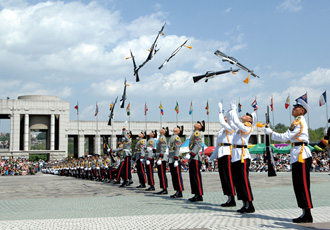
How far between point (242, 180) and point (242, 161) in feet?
1.30

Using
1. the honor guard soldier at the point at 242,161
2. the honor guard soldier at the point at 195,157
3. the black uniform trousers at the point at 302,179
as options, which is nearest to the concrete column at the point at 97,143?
the honor guard soldier at the point at 195,157

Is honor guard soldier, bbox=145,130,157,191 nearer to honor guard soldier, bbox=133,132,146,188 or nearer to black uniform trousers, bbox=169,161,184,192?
honor guard soldier, bbox=133,132,146,188

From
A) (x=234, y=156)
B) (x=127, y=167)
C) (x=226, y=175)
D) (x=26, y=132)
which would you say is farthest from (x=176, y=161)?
(x=26, y=132)

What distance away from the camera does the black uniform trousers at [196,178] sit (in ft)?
31.1

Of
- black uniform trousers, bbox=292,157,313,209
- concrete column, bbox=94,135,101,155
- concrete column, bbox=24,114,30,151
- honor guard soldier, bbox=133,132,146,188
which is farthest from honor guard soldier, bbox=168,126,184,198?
concrete column, bbox=94,135,101,155

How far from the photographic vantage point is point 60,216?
7.23 m

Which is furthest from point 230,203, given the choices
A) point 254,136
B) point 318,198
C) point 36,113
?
point 254,136

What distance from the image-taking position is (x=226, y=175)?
8.78m

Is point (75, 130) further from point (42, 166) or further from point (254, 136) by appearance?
point (254, 136)

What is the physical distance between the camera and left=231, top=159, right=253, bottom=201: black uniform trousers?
24.7ft

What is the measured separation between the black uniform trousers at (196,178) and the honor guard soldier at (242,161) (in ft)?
5.90

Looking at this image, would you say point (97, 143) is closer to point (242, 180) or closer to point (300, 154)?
point (242, 180)

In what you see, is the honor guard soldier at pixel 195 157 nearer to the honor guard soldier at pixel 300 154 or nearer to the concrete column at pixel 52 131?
the honor guard soldier at pixel 300 154

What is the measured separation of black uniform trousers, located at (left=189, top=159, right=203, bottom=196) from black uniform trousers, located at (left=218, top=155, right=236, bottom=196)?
0.87m
